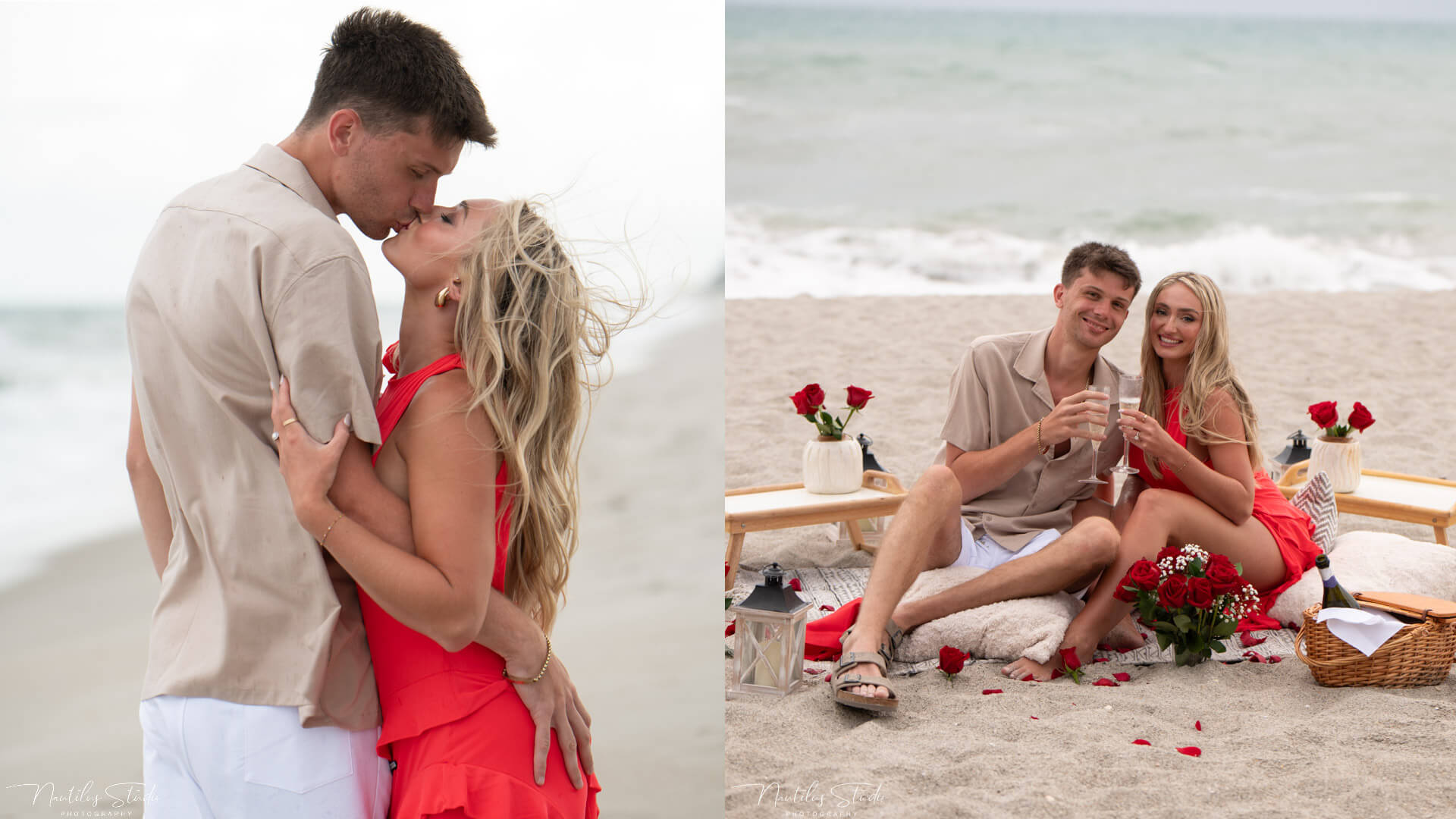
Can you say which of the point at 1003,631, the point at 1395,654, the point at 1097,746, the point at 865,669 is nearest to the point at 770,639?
the point at 865,669

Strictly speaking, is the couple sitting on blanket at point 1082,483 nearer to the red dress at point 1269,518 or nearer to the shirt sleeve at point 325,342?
the red dress at point 1269,518

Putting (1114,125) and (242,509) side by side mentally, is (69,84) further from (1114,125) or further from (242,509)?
(1114,125)

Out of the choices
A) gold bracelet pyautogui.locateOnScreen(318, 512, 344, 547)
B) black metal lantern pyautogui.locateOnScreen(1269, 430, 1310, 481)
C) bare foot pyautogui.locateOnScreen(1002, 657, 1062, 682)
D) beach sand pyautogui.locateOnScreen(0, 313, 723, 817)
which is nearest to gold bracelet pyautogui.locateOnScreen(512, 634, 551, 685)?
gold bracelet pyautogui.locateOnScreen(318, 512, 344, 547)

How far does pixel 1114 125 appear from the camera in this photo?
870 inches

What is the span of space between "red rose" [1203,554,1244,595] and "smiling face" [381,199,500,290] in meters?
2.61

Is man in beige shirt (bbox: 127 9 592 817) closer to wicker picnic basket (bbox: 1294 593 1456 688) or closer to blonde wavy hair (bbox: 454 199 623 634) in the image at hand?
blonde wavy hair (bbox: 454 199 623 634)

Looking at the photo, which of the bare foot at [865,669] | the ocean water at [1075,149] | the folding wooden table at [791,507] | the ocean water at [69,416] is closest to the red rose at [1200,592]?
the bare foot at [865,669]

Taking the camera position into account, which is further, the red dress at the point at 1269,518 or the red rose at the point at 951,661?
the red dress at the point at 1269,518

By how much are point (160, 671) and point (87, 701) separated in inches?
169

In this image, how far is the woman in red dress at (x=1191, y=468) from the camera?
11.4 feet

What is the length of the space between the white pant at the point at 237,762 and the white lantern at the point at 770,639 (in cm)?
182

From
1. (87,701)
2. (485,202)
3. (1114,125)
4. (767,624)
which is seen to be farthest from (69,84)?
(1114,125)

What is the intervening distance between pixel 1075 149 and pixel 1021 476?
1876 cm

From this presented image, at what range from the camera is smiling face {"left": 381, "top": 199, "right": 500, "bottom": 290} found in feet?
4.75
